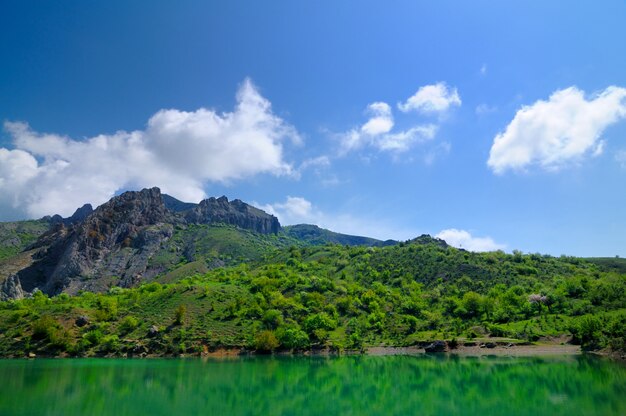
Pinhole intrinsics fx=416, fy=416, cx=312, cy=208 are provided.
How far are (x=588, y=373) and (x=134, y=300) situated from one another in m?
87.6

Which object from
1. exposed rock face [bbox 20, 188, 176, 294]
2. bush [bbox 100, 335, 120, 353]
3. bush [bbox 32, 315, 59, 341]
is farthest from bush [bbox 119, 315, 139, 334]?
exposed rock face [bbox 20, 188, 176, 294]

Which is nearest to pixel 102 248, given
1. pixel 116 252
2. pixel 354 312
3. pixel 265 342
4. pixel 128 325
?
pixel 116 252

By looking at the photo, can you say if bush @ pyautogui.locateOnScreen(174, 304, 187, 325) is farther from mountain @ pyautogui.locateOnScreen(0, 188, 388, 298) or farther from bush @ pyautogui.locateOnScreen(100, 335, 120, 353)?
mountain @ pyautogui.locateOnScreen(0, 188, 388, 298)

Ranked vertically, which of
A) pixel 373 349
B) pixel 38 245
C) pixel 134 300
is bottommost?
pixel 373 349

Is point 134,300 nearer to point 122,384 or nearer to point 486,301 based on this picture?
point 122,384

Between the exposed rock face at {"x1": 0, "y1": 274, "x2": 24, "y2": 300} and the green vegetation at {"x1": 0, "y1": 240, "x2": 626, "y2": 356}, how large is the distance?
40.5 meters

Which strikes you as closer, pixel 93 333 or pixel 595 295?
pixel 93 333

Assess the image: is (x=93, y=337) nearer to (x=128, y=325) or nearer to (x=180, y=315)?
(x=128, y=325)

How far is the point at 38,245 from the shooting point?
17138cm

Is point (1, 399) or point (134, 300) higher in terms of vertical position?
point (134, 300)

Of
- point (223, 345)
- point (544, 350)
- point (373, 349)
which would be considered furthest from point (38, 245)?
point (544, 350)

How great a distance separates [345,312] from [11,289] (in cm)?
10594

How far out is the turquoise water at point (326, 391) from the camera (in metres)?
25.0

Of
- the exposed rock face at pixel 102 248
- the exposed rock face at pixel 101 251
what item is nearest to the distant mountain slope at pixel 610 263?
the exposed rock face at pixel 101 251
